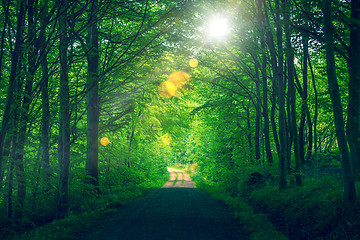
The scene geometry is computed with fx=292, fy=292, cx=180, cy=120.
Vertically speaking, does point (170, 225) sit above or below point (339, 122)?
below

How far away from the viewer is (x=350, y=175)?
7098 mm

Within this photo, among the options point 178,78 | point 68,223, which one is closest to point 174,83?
point 178,78

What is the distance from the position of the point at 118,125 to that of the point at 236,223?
10087mm

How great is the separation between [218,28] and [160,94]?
4990mm

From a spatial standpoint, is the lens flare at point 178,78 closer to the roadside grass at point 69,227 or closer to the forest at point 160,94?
the forest at point 160,94

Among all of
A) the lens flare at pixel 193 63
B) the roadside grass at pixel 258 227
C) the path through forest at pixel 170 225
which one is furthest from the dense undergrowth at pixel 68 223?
the lens flare at pixel 193 63

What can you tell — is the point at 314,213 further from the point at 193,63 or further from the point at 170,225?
the point at 193,63

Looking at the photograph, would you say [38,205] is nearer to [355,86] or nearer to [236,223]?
[236,223]

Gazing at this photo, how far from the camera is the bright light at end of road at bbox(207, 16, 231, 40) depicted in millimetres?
14584

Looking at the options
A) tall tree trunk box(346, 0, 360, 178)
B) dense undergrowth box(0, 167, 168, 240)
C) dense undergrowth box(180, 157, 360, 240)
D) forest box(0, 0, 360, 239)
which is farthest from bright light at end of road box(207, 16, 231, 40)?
dense undergrowth box(0, 167, 168, 240)

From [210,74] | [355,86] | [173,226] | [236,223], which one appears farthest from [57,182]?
[210,74]

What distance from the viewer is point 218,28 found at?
1502 cm

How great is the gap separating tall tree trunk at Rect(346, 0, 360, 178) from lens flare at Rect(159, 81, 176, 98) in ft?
29.9

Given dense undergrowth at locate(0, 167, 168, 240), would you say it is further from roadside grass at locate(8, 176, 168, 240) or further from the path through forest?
the path through forest
